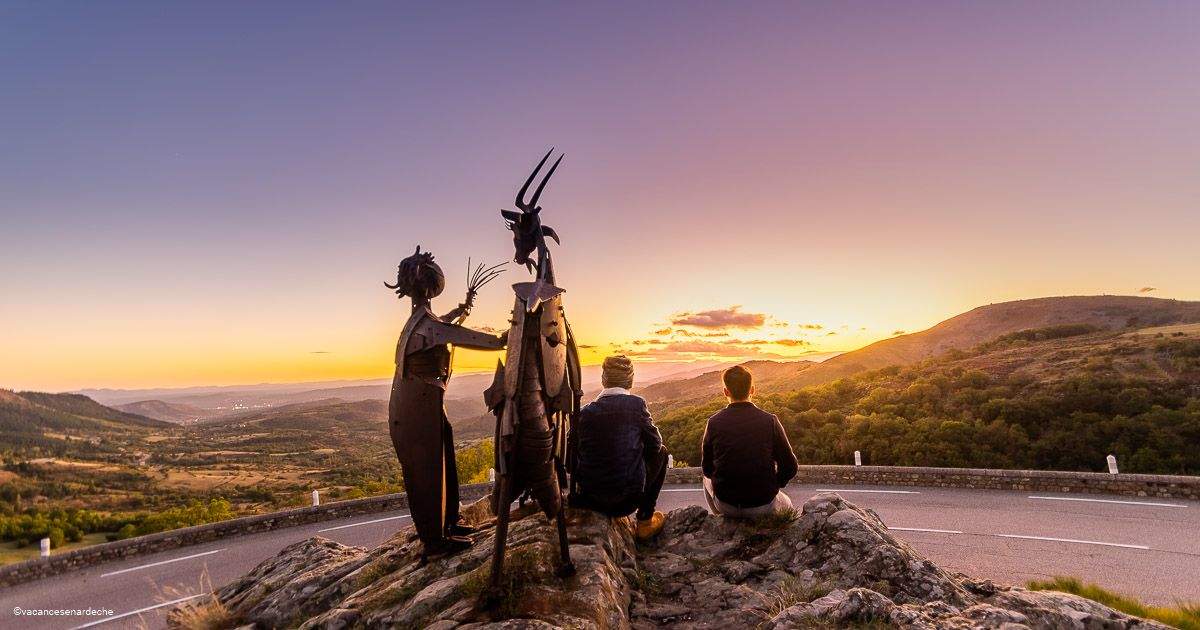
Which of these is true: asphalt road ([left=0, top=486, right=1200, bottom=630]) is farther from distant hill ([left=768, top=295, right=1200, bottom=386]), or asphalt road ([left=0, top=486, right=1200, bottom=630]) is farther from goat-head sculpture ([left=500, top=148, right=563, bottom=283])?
distant hill ([left=768, top=295, right=1200, bottom=386])

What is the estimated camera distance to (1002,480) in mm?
14344

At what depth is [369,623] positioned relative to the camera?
Result: 4082mm

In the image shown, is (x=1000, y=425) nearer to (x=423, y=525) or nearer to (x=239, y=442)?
(x=423, y=525)

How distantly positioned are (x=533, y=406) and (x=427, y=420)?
5.53 ft

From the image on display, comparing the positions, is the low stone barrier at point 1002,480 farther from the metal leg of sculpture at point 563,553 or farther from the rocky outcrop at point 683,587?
Result: the metal leg of sculpture at point 563,553

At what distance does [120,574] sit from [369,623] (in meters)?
12.9

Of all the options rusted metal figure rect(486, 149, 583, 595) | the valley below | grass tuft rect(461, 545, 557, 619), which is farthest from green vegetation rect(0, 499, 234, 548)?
rusted metal figure rect(486, 149, 583, 595)

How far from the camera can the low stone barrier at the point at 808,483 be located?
12.5 m

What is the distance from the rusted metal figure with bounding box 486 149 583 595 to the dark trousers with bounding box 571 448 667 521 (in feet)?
2.88

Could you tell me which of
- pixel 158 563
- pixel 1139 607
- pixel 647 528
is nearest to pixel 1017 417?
pixel 1139 607

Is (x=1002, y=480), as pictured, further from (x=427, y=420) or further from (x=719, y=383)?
(x=719, y=383)

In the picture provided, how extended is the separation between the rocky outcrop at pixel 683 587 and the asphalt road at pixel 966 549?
385 cm

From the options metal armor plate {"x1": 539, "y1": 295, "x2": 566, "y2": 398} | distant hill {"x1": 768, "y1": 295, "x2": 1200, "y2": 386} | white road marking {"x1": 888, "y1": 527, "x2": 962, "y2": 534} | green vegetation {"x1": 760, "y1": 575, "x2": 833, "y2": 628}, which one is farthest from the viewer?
distant hill {"x1": 768, "y1": 295, "x2": 1200, "y2": 386}

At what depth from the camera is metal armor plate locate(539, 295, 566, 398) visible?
424 cm
